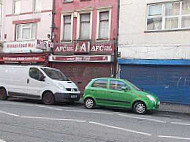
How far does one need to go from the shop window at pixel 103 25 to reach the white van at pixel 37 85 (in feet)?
16.7

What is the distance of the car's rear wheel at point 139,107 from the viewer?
13333mm

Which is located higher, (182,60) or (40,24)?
(40,24)

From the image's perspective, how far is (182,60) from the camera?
56.4 ft

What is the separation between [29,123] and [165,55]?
1063 cm

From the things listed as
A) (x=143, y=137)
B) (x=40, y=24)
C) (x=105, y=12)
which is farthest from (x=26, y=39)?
(x=143, y=137)

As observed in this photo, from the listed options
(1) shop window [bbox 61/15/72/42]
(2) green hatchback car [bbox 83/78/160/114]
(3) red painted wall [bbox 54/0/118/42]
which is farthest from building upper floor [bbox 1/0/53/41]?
(2) green hatchback car [bbox 83/78/160/114]

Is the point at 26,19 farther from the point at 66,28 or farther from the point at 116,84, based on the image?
the point at 116,84

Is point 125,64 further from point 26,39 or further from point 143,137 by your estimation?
point 143,137

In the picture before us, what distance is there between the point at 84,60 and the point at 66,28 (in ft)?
11.1

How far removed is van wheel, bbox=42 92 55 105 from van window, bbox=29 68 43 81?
1.04m

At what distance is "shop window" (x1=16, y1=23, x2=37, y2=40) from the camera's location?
2419cm

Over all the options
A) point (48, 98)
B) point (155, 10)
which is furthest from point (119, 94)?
Answer: point (155, 10)

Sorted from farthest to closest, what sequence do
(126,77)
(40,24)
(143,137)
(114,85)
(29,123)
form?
(40,24), (126,77), (114,85), (29,123), (143,137)

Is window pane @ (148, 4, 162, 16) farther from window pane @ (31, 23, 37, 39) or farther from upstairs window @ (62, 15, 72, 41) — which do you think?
window pane @ (31, 23, 37, 39)
